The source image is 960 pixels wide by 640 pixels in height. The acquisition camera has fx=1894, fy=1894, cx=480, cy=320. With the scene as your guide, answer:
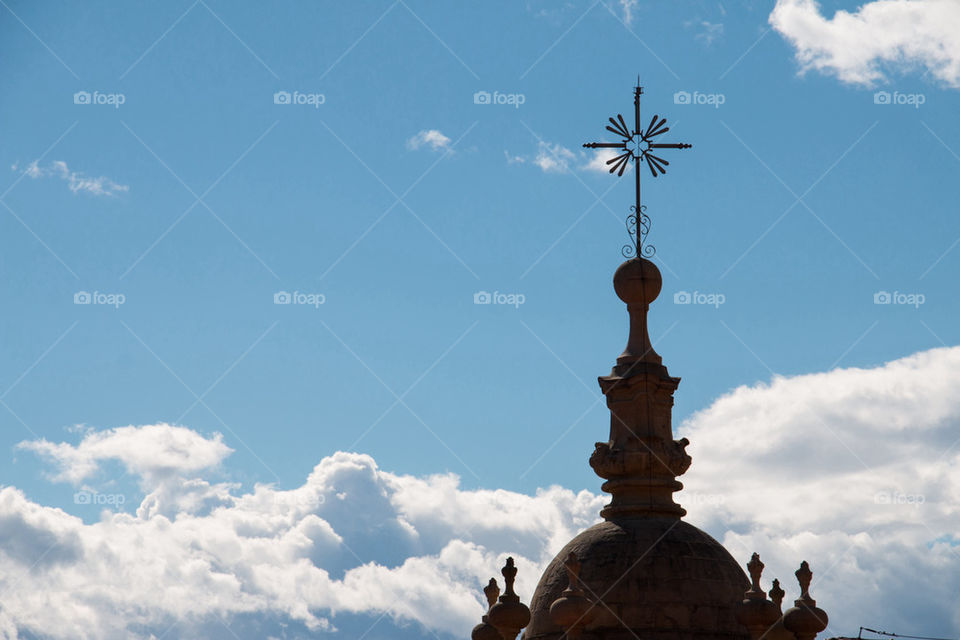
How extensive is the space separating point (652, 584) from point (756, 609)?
2471 mm

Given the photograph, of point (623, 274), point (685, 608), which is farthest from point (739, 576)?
point (623, 274)

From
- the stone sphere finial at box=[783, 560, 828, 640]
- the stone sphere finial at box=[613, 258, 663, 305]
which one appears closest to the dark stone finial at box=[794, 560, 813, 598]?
the stone sphere finial at box=[783, 560, 828, 640]

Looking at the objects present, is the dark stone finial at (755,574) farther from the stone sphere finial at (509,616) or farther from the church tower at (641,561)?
the stone sphere finial at (509,616)

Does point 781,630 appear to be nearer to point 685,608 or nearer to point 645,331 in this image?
point 685,608

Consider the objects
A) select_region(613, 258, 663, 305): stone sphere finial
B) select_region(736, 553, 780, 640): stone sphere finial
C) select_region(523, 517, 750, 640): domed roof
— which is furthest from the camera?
select_region(613, 258, 663, 305): stone sphere finial

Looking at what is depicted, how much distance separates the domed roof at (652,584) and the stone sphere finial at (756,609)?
2.79ft

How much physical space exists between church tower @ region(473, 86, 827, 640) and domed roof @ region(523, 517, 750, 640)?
2cm

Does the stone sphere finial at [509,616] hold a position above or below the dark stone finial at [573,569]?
below

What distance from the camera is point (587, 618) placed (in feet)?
131

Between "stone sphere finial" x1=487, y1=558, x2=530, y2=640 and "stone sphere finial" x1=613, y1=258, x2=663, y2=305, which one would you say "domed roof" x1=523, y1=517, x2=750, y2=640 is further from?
"stone sphere finial" x1=613, y1=258, x2=663, y2=305

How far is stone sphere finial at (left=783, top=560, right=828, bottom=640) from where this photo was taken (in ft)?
131

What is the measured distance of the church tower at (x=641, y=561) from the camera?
132ft

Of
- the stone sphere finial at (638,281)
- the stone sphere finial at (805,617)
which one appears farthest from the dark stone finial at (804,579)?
the stone sphere finial at (638,281)

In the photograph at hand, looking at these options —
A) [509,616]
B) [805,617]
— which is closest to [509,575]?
[509,616]
